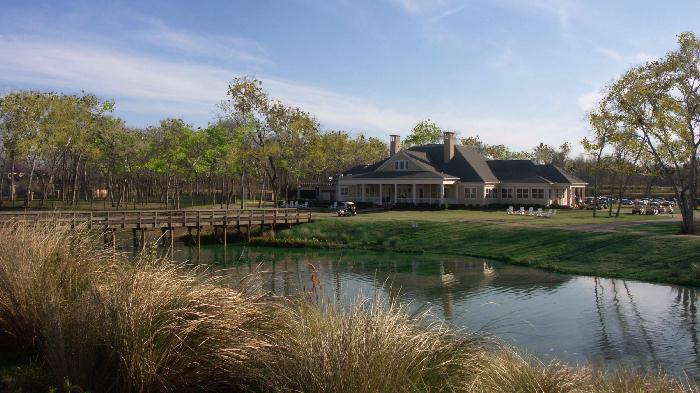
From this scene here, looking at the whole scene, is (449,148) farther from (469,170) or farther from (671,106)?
(671,106)

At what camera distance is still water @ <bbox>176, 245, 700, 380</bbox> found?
44.9ft

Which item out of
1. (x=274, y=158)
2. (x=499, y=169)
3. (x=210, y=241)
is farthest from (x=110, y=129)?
(x=499, y=169)

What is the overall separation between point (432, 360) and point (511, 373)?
0.78 meters

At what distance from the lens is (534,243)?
108 ft

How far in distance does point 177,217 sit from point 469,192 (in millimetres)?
31670

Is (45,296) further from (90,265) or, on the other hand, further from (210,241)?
(210,241)

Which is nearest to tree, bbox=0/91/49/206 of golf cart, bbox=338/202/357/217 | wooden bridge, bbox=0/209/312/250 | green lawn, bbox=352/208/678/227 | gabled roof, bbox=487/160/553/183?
wooden bridge, bbox=0/209/312/250

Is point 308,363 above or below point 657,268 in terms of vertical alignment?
above

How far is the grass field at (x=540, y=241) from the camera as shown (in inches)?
1046

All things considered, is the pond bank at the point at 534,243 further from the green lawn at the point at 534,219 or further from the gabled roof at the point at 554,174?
the gabled roof at the point at 554,174

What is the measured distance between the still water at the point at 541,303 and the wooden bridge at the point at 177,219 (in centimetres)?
383

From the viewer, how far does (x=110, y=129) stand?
57.0 m

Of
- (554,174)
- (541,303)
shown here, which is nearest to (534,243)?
(541,303)

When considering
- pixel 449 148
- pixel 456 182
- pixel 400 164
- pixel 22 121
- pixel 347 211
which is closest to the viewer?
pixel 22 121
